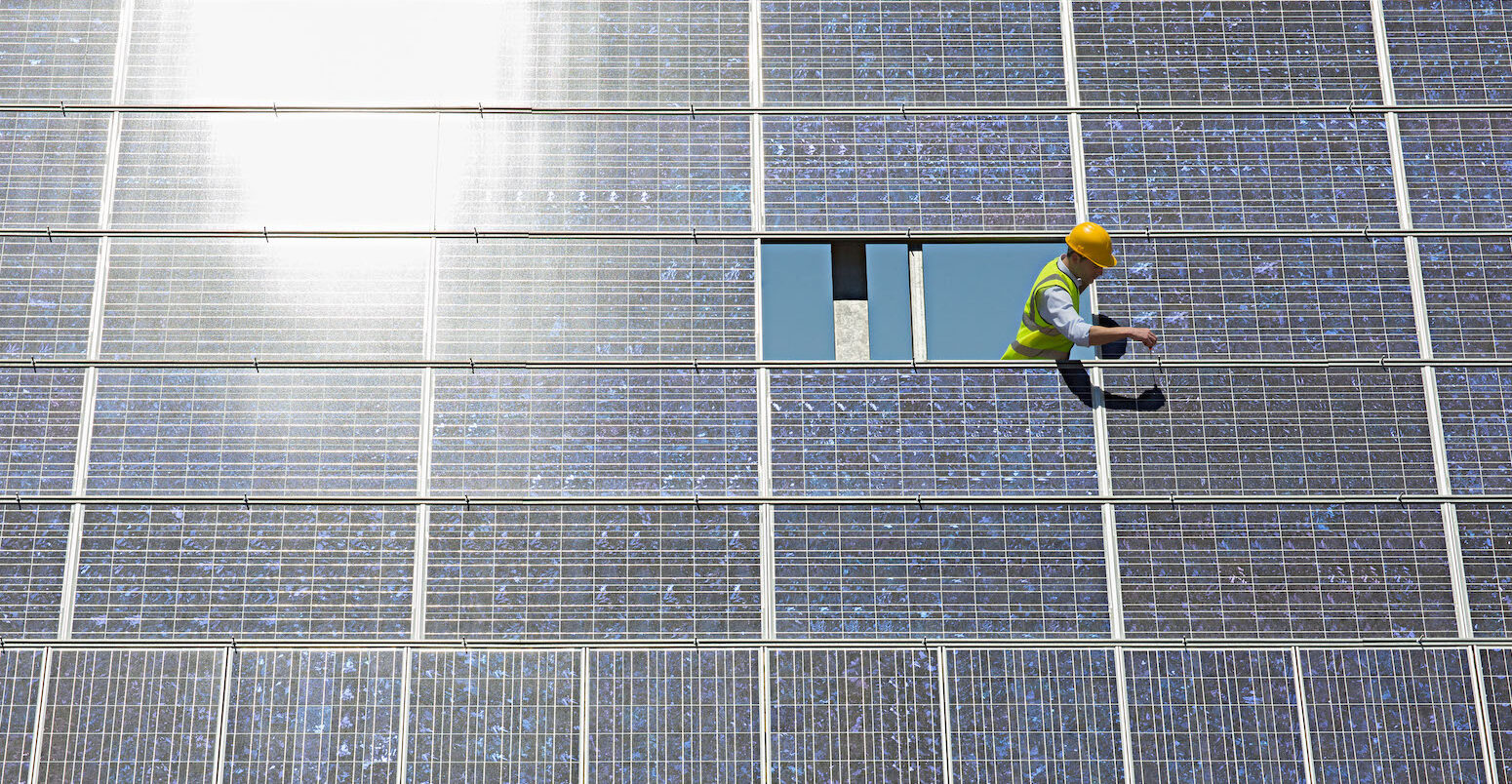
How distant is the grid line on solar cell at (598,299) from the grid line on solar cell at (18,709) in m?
3.54

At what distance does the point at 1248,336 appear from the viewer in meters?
9.72

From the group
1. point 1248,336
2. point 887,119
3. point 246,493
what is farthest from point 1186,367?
point 246,493

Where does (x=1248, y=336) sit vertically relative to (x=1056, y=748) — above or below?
above

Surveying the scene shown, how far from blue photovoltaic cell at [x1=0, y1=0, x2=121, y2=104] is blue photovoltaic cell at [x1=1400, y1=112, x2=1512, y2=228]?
10.2 m

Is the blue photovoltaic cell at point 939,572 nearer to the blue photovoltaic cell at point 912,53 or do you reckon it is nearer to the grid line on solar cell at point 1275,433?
the grid line on solar cell at point 1275,433

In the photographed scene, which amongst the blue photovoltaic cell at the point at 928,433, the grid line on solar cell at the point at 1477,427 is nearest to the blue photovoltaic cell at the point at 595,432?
the blue photovoltaic cell at the point at 928,433

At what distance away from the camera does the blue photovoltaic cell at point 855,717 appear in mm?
8859

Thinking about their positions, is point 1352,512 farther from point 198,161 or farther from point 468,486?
point 198,161

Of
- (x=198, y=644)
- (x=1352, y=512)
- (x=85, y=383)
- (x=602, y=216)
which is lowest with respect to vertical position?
(x=198, y=644)

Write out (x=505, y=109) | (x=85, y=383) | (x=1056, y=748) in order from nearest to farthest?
(x=1056, y=748), (x=85, y=383), (x=505, y=109)

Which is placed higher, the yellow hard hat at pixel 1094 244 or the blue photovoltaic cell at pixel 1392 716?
the yellow hard hat at pixel 1094 244

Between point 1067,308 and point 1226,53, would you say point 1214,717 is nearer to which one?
point 1067,308

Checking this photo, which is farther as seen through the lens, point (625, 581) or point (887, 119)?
Answer: point (887, 119)

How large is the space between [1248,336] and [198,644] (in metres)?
7.95
